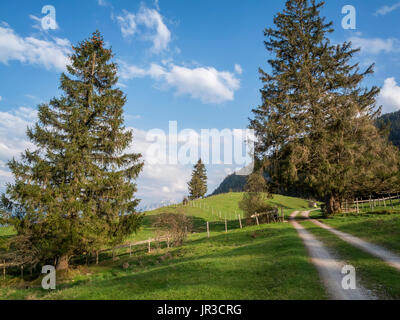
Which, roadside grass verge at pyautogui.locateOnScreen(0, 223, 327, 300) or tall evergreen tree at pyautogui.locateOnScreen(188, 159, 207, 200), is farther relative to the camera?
tall evergreen tree at pyautogui.locateOnScreen(188, 159, 207, 200)

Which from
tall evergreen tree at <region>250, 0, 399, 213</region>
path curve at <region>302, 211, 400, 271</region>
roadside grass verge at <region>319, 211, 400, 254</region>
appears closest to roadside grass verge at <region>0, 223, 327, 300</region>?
path curve at <region>302, 211, 400, 271</region>

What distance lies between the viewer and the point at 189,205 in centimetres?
5897

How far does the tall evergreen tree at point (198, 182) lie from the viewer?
71.6 meters

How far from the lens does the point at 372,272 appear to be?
7.88 meters

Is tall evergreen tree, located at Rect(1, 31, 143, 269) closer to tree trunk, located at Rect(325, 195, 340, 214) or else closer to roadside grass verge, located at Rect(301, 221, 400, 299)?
roadside grass verge, located at Rect(301, 221, 400, 299)

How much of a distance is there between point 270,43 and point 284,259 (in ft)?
88.2

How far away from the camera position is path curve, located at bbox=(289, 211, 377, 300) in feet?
20.1

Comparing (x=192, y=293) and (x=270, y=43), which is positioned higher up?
(x=270, y=43)

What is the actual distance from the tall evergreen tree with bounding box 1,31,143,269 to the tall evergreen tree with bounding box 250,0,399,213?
1582cm

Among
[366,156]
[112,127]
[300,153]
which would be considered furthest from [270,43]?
[112,127]

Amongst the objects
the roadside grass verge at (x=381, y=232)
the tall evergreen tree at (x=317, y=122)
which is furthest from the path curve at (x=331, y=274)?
the tall evergreen tree at (x=317, y=122)

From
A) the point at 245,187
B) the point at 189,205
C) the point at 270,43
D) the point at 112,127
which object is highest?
the point at 270,43

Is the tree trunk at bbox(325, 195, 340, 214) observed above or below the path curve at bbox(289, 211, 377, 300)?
above
